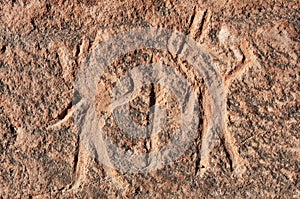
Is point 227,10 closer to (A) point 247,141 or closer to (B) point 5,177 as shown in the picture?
(A) point 247,141

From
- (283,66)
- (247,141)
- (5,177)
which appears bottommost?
(5,177)

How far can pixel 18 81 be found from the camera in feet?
4.79

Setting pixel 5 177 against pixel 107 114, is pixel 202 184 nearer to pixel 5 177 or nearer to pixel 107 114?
pixel 107 114

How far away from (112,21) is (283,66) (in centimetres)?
41

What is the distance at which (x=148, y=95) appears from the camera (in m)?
1.42

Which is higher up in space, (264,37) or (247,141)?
(264,37)

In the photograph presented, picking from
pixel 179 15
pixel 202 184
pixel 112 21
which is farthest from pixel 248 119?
pixel 112 21

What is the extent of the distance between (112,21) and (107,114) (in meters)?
0.22

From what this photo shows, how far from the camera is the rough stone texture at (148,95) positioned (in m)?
1.37

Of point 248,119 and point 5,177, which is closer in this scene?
point 248,119

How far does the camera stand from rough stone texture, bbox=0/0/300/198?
4.50 ft

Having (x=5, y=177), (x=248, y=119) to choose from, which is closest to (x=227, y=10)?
(x=248, y=119)

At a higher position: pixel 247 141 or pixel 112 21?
pixel 112 21

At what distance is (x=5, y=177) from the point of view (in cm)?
148
